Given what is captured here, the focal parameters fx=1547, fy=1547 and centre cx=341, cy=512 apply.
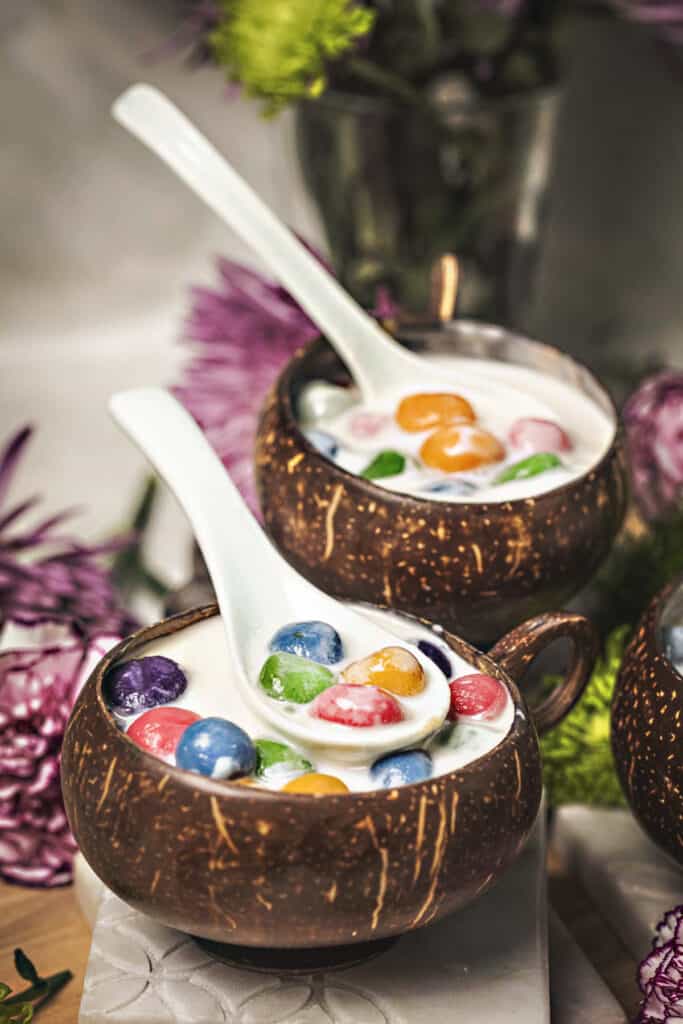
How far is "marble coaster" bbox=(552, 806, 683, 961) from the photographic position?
77 cm

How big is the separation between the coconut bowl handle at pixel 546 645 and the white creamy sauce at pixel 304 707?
0.09ft

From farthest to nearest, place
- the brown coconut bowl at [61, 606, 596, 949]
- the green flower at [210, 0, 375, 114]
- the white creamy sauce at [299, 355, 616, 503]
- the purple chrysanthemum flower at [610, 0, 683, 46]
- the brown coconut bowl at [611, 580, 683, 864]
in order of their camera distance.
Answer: the purple chrysanthemum flower at [610, 0, 683, 46] → the green flower at [210, 0, 375, 114] → the white creamy sauce at [299, 355, 616, 503] → the brown coconut bowl at [611, 580, 683, 864] → the brown coconut bowl at [61, 606, 596, 949]

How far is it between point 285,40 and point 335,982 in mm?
651

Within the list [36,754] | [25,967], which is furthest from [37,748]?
[25,967]

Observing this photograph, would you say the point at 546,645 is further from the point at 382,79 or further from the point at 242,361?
the point at 382,79

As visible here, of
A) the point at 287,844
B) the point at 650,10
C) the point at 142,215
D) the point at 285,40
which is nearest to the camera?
the point at 287,844

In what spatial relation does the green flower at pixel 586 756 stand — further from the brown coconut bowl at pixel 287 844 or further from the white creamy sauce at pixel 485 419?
the brown coconut bowl at pixel 287 844

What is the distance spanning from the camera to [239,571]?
0.72 m

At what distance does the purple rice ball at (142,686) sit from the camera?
642 millimetres

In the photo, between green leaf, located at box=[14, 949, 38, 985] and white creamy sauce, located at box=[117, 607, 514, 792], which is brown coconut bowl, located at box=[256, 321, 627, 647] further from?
green leaf, located at box=[14, 949, 38, 985]

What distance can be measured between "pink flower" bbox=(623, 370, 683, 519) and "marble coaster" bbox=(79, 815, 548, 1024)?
0.43m

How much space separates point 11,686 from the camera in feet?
2.59

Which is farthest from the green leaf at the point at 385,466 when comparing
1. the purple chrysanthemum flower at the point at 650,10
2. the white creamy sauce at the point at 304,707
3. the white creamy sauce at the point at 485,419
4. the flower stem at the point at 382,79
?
the purple chrysanthemum flower at the point at 650,10

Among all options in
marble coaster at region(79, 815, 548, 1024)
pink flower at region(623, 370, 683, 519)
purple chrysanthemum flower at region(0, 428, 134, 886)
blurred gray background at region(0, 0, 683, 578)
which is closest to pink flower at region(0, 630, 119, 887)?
purple chrysanthemum flower at region(0, 428, 134, 886)
